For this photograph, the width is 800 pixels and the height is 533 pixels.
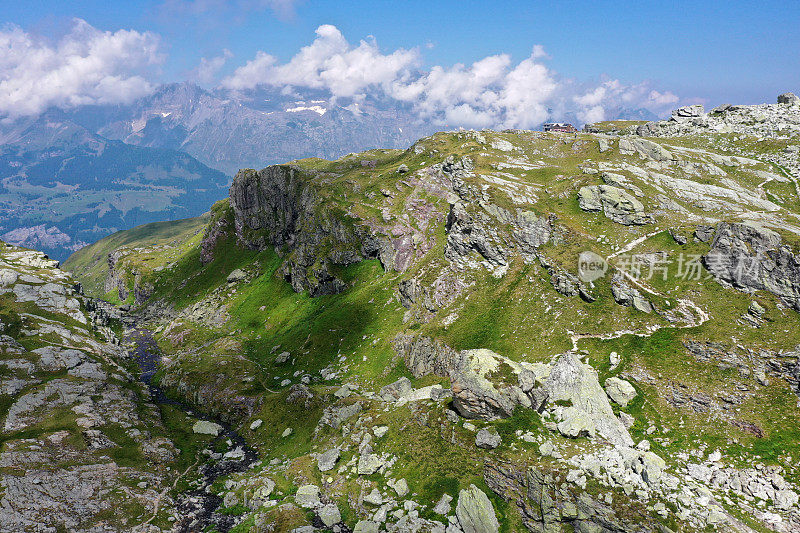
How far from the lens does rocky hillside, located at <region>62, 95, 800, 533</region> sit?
3834 cm

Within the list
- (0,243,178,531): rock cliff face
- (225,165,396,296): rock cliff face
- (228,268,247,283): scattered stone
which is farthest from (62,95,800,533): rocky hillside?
(228,268,247,283): scattered stone

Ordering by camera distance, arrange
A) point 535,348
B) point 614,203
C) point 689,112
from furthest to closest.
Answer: point 689,112, point 614,203, point 535,348

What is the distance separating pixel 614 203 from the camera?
254ft

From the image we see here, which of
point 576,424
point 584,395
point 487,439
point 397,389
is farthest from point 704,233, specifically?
point 397,389

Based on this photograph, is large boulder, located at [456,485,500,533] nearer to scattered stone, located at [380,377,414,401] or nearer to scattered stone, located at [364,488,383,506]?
scattered stone, located at [364,488,383,506]

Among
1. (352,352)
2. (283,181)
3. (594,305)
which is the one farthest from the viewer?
(283,181)

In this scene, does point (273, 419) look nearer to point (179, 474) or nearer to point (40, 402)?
point (179, 474)

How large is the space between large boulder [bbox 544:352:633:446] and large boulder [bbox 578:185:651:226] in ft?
125

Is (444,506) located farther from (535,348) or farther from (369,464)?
Result: (535,348)

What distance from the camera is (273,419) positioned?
75938 millimetres

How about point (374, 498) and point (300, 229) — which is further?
point (300, 229)

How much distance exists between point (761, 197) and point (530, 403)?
80.9 m

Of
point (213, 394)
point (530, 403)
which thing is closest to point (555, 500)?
point (530, 403)

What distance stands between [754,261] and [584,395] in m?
34.7
